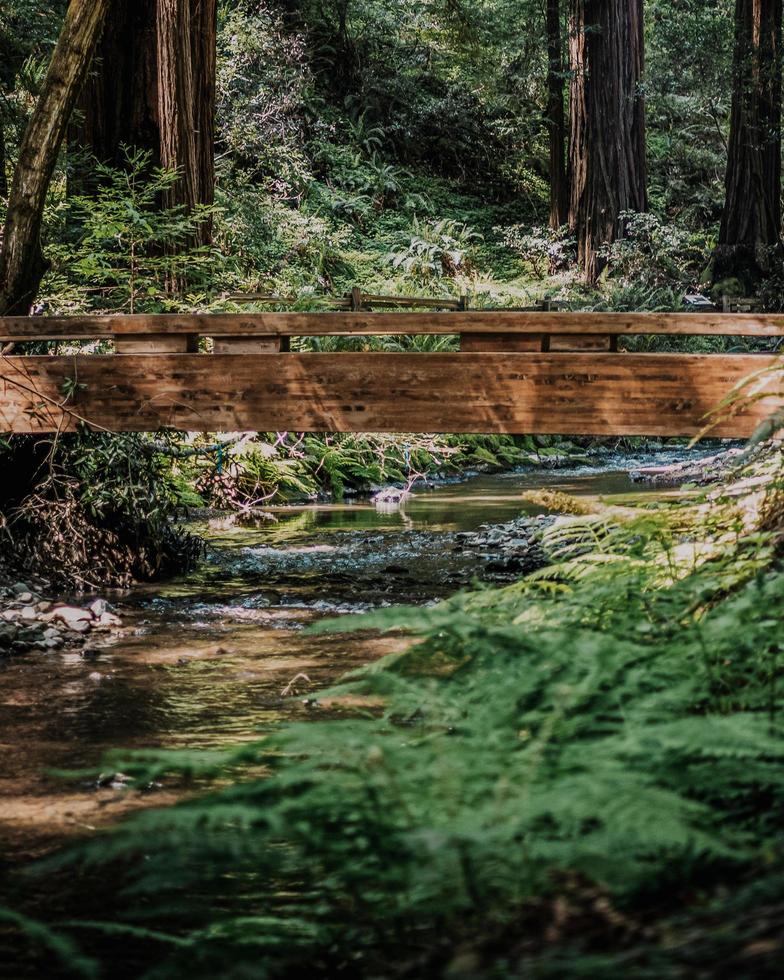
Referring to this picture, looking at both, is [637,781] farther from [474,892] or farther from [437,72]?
[437,72]

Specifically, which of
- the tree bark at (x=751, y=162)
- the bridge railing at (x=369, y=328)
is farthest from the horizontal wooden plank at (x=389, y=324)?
the tree bark at (x=751, y=162)

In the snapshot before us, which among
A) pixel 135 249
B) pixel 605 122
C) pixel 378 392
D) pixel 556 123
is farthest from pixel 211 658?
pixel 556 123

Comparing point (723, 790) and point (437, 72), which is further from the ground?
point (437, 72)

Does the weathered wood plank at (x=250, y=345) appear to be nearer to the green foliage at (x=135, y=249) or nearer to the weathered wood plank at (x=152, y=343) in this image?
the weathered wood plank at (x=152, y=343)

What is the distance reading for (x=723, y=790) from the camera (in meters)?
2.07

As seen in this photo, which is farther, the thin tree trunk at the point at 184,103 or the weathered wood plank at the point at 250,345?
the thin tree trunk at the point at 184,103

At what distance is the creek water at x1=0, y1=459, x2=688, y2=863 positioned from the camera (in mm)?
4109

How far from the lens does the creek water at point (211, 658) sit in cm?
411

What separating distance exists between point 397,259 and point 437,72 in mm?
10749

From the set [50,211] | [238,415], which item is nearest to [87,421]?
[238,415]

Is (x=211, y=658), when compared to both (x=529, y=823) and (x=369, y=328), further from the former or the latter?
(x=529, y=823)

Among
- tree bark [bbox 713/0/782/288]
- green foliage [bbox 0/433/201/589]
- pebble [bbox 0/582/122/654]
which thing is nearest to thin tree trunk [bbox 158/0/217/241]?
green foliage [bbox 0/433/201/589]

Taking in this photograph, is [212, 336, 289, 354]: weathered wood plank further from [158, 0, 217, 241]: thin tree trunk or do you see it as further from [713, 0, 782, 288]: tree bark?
[713, 0, 782, 288]: tree bark

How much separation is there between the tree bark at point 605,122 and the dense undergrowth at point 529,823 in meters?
21.0
